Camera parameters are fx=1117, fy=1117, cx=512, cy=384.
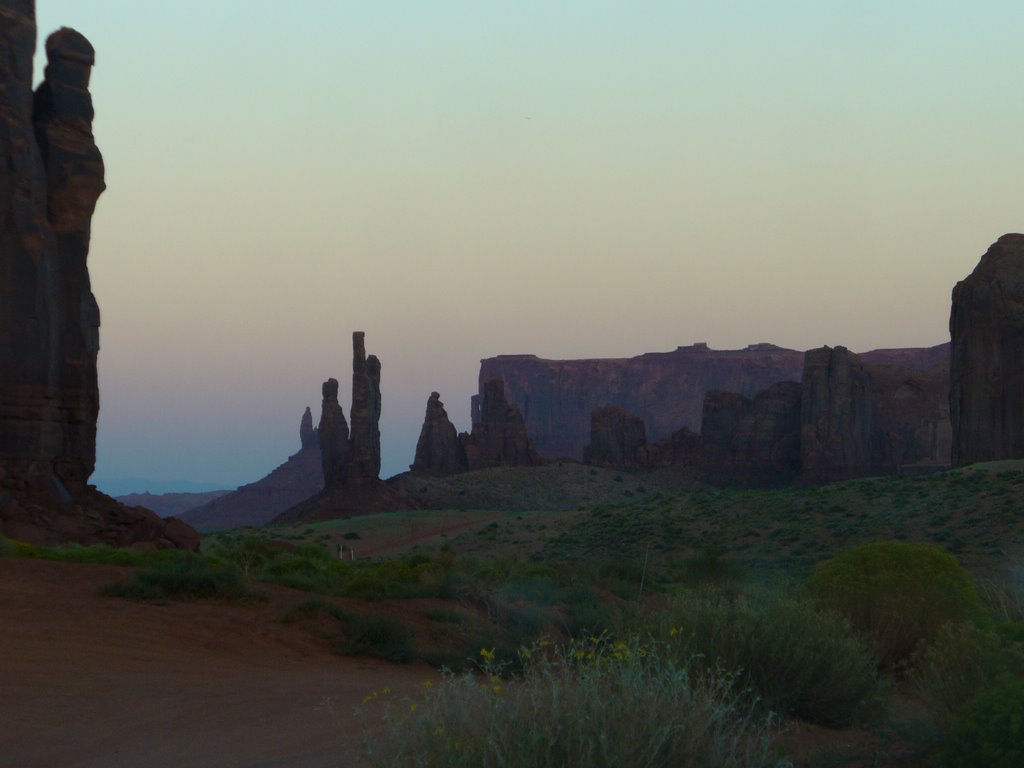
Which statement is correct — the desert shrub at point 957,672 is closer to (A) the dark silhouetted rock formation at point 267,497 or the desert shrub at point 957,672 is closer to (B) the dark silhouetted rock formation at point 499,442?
(B) the dark silhouetted rock formation at point 499,442

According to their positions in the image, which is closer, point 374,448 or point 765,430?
point 374,448

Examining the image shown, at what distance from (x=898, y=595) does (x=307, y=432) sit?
156204 mm

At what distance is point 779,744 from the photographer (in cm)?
780

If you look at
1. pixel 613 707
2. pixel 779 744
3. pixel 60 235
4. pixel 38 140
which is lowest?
pixel 779 744

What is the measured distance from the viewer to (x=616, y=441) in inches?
4528

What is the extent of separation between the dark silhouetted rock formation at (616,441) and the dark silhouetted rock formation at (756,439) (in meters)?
8.34

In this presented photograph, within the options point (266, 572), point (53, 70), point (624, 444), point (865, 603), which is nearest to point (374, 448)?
point (624, 444)

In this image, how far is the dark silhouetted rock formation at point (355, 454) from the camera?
87.7 m

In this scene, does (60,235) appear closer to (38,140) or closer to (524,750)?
(38,140)

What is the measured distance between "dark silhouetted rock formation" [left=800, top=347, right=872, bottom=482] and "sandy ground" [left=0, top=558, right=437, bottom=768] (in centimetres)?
8514

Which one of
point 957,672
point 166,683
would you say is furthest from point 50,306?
point 957,672

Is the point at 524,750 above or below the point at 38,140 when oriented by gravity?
below

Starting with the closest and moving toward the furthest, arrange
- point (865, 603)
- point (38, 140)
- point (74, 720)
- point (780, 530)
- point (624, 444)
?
point (74, 720) < point (865, 603) < point (38, 140) < point (780, 530) < point (624, 444)

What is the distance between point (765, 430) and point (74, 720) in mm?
97945
